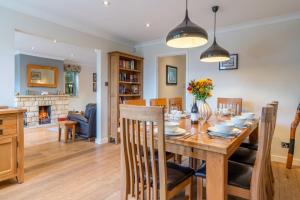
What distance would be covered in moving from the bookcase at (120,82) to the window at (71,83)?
3.75 metres

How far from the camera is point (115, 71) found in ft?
13.9

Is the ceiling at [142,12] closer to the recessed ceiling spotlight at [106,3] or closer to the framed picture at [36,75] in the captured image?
the recessed ceiling spotlight at [106,3]

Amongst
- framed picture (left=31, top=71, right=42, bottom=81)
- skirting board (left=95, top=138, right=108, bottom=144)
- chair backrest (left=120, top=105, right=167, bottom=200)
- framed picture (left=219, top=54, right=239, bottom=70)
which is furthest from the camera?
framed picture (left=31, top=71, right=42, bottom=81)

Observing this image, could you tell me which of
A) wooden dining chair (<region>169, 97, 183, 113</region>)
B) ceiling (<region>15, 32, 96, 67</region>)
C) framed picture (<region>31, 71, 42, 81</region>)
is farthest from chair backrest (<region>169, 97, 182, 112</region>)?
framed picture (<region>31, 71, 42, 81</region>)

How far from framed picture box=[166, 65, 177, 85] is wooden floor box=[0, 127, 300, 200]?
251 cm

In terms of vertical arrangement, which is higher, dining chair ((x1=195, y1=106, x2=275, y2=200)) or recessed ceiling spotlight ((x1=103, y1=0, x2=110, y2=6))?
recessed ceiling spotlight ((x1=103, y1=0, x2=110, y2=6))

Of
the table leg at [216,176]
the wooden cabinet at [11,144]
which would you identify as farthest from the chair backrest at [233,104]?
the wooden cabinet at [11,144]

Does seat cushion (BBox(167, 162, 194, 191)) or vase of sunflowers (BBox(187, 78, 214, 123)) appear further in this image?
vase of sunflowers (BBox(187, 78, 214, 123))

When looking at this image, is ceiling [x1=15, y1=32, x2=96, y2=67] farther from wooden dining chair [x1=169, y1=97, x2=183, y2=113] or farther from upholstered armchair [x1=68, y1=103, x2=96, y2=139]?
wooden dining chair [x1=169, y1=97, x2=183, y2=113]

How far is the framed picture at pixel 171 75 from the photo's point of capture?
5.39 metres

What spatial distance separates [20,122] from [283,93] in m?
3.92

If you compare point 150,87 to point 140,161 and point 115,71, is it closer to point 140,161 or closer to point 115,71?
point 115,71

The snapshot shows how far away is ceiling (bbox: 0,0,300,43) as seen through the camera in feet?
9.02

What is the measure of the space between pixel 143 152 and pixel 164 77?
3987mm
